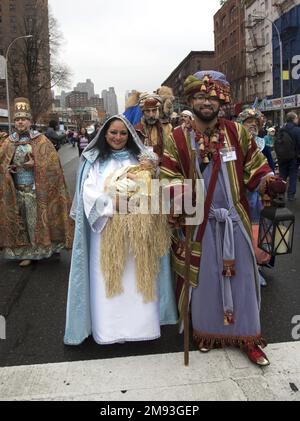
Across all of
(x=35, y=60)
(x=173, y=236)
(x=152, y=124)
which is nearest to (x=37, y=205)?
(x=152, y=124)

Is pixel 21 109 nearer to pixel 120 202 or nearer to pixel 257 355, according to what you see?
pixel 120 202

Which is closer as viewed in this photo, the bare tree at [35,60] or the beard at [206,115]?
the beard at [206,115]

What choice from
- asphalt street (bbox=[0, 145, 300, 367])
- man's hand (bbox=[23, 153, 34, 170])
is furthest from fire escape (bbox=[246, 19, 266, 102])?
asphalt street (bbox=[0, 145, 300, 367])

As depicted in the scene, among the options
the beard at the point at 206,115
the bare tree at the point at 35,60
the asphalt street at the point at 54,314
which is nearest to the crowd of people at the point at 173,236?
the beard at the point at 206,115

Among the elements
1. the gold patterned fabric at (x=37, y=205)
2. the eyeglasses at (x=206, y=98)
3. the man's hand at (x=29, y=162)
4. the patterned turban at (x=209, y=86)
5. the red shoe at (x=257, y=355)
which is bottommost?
the red shoe at (x=257, y=355)

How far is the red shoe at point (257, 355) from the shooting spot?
3.02m

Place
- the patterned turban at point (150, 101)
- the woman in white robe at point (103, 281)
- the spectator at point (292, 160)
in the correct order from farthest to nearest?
the spectator at point (292, 160) → the patterned turban at point (150, 101) → the woman in white robe at point (103, 281)

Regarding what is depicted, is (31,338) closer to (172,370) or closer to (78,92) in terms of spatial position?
(172,370)

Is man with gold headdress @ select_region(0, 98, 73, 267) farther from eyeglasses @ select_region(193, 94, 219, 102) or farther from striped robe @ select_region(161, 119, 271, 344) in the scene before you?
eyeglasses @ select_region(193, 94, 219, 102)

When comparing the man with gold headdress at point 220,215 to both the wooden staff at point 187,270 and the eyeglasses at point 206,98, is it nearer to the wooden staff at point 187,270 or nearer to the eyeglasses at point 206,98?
the eyeglasses at point 206,98

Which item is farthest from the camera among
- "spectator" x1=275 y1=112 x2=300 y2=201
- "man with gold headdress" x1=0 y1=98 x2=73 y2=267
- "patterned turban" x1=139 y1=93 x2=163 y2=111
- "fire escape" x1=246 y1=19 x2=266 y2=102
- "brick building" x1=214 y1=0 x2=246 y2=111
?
"brick building" x1=214 y1=0 x2=246 y2=111

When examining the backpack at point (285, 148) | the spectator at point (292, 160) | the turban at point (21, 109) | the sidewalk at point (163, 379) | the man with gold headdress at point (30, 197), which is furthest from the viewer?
the spectator at point (292, 160)

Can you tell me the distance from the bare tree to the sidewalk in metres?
44.7

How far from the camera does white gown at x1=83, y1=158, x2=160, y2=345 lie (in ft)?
10.6
